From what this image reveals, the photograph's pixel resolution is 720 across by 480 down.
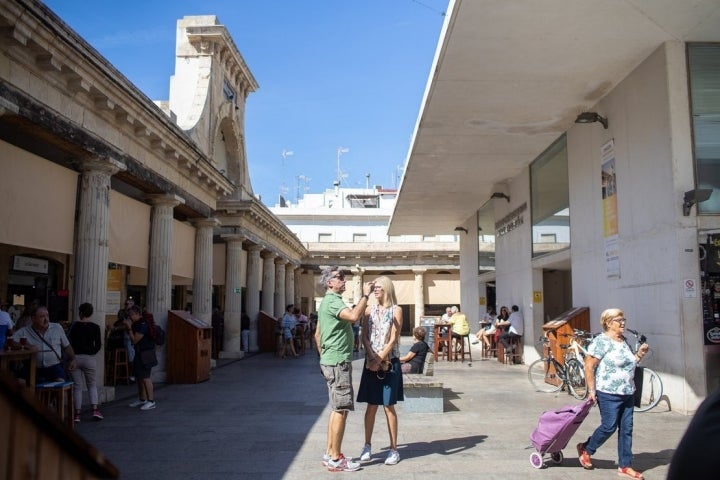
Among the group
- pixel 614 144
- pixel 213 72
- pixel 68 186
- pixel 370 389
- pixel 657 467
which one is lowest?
pixel 657 467

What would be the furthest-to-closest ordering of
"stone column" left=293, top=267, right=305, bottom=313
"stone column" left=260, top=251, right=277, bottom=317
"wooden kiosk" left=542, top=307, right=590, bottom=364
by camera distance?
1. "stone column" left=293, top=267, right=305, bottom=313
2. "stone column" left=260, top=251, right=277, bottom=317
3. "wooden kiosk" left=542, top=307, right=590, bottom=364

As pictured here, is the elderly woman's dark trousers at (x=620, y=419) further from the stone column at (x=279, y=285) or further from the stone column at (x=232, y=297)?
the stone column at (x=279, y=285)

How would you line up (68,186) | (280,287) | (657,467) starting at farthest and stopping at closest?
(280,287)
(68,186)
(657,467)

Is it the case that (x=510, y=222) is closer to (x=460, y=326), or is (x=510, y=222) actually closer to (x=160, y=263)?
(x=460, y=326)

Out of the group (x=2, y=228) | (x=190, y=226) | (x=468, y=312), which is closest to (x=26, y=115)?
(x=2, y=228)

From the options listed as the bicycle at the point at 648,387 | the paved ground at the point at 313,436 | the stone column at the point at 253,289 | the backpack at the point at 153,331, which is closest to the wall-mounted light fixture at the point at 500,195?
the paved ground at the point at 313,436

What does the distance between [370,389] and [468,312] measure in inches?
806

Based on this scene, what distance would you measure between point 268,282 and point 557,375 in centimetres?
1638

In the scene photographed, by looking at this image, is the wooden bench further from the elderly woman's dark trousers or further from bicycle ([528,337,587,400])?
the elderly woman's dark trousers

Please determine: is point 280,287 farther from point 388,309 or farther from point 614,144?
point 388,309

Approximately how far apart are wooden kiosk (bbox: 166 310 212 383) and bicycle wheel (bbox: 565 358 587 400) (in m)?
7.43

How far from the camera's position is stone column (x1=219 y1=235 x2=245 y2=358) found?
20266mm

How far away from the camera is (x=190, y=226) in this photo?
648 inches

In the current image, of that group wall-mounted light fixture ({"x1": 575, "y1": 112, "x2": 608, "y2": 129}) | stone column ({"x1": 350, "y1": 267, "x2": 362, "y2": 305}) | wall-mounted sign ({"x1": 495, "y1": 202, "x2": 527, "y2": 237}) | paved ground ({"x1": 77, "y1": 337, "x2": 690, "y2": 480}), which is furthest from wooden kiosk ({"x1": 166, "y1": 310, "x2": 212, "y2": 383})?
stone column ({"x1": 350, "y1": 267, "x2": 362, "y2": 305})
